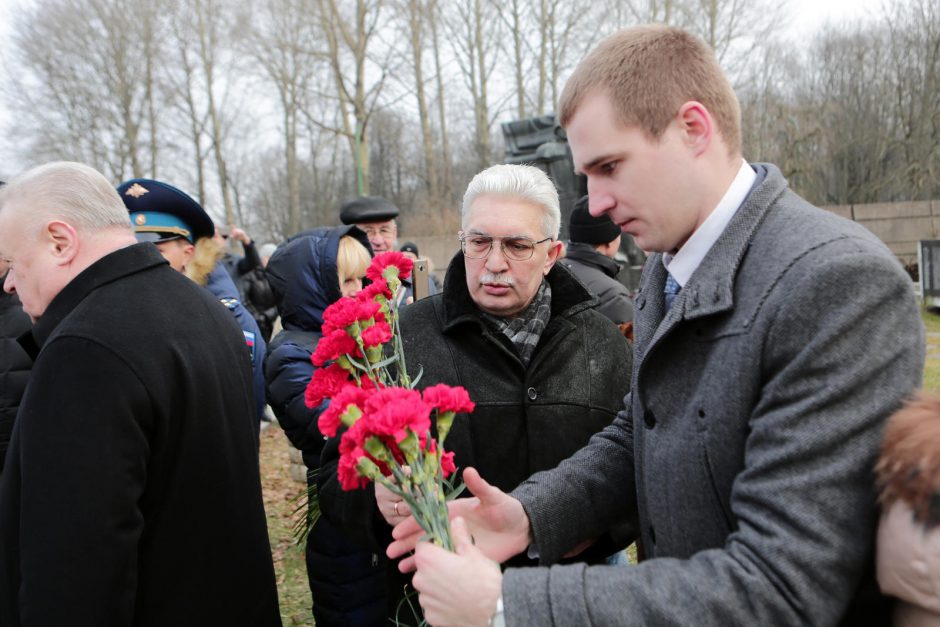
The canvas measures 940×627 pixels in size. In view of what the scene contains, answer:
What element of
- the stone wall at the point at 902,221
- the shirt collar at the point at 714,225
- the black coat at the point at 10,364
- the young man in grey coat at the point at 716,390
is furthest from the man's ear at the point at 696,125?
the stone wall at the point at 902,221

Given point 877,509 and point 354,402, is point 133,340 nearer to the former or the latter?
point 354,402

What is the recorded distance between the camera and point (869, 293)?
1086 millimetres

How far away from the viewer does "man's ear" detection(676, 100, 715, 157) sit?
1354mm

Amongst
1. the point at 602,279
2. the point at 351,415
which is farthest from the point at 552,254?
the point at 602,279

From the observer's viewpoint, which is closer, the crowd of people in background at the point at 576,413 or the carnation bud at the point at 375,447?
the crowd of people in background at the point at 576,413

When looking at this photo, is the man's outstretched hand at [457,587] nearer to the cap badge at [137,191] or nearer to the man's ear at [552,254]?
the man's ear at [552,254]

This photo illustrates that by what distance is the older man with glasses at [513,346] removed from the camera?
226 centimetres

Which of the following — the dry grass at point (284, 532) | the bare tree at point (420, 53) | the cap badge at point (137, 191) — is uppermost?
the bare tree at point (420, 53)

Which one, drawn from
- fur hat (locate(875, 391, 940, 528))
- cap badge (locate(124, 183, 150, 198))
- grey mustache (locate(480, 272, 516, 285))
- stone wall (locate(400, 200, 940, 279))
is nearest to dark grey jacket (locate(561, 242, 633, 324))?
grey mustache (locate(480, 272, 516, 285))

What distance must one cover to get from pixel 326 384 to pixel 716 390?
2.79ft

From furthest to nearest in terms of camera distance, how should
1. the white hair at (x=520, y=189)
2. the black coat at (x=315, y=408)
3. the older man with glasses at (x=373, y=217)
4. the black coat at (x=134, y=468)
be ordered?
the older man with glasses at (x=373, y=217), the black coat at (x=315, y=408), the white hair at (x=520, y=189), the black coat at (x=134, y=468)

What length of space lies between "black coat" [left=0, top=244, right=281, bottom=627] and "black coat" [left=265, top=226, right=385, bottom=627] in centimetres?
77

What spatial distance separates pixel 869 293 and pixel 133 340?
165 centimetres

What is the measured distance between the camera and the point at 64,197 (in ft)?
6.63
